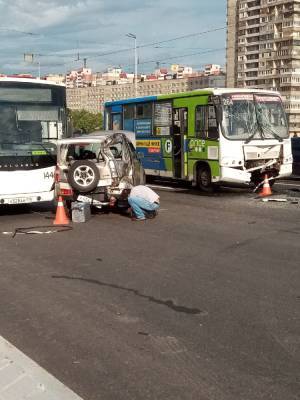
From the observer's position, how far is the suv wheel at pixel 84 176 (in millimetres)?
11648

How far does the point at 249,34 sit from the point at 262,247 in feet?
263

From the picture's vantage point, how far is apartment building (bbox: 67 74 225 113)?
113m

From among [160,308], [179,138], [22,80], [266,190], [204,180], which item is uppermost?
[22,80]

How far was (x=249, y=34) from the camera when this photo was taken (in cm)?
8338

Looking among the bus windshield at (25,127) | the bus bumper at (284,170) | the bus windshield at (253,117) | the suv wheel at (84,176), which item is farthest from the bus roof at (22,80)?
the bus bumper at (284,170)

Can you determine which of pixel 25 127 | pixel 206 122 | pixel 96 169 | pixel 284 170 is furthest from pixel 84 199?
pixel 284 170

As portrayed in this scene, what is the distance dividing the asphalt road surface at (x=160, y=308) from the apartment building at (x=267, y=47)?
73.6 m

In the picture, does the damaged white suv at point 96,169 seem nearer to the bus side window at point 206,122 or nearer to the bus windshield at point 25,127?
the bus windshield at point 25,127

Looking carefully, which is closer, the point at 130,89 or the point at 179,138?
the point at 179,138

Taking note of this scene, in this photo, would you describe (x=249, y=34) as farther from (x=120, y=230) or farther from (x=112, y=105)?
(x=120, y=230)

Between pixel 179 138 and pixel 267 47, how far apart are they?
73.5m

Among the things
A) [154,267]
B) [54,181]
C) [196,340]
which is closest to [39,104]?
[54,181]

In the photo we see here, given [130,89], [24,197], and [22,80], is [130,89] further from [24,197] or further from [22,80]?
[24,197]

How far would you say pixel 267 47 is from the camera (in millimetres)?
85312
